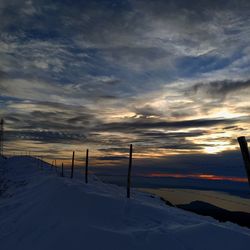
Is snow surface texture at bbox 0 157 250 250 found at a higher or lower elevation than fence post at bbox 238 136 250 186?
lower

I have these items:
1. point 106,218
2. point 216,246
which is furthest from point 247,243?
point 106,218

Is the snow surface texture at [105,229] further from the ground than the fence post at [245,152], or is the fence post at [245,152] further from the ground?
the fence post at [245,152]

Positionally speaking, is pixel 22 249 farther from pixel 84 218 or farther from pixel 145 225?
pixel 145 225

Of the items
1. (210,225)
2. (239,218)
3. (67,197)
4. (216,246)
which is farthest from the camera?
(239,218)

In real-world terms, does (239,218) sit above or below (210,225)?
below

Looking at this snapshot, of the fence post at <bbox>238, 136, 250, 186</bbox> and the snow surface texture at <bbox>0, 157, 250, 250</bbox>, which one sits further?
the snow surface texture at <bbox>0, 157, 250, 250</bbox>

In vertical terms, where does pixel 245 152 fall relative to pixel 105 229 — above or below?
above

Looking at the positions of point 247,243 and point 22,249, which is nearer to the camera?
point 247,243

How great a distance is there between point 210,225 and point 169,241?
6.14ft

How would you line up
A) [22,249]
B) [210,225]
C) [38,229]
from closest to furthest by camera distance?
[22,249] < [210,225] < [38,229]

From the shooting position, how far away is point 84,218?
1186 centimetres

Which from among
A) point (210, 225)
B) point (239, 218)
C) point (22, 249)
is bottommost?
point (239, 218)

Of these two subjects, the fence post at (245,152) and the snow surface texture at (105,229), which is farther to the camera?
the snow surface texture at (105,229)

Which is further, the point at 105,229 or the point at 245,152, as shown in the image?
the point at 105,229
